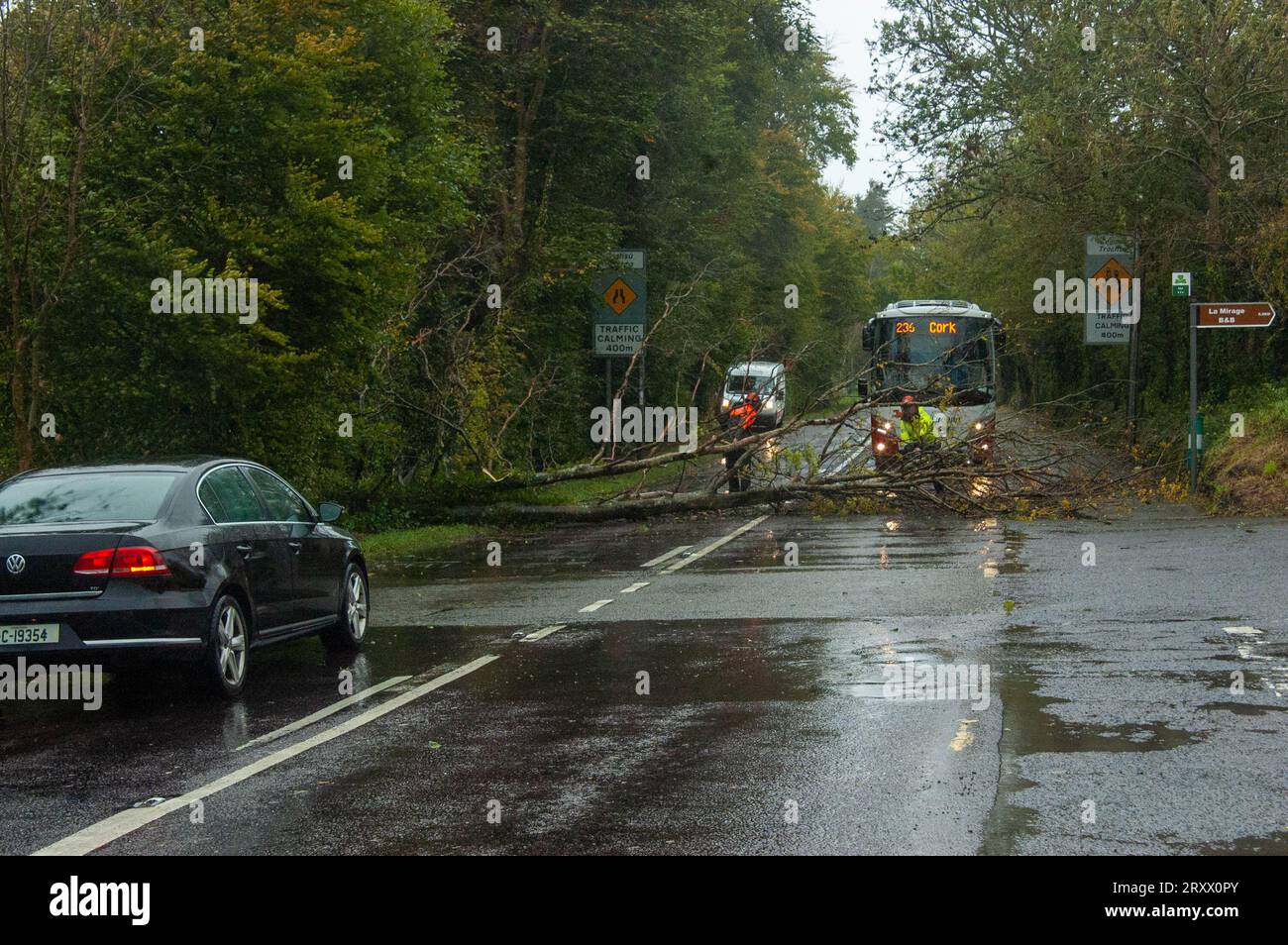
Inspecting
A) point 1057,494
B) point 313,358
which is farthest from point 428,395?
point 1057,494

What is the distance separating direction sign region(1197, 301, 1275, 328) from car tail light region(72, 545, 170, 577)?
1976 centimetres

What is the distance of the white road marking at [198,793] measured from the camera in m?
6.50

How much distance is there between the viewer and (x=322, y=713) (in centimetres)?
969

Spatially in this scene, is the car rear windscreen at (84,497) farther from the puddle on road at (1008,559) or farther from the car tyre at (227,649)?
the puddle on road at (1008,559)

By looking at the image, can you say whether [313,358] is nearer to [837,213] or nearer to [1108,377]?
[1108,377]

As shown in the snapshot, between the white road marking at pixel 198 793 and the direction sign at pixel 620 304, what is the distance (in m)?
23.5

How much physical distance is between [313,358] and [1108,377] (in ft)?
105

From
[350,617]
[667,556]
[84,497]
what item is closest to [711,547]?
[667,556]

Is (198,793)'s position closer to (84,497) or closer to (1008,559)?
(84,497)

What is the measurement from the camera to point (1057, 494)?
2083 cm

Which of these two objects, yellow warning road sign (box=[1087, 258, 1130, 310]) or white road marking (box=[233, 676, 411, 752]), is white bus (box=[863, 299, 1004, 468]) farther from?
white road marking (box=[233, 676, 411, 752])

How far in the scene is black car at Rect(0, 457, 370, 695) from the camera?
9.60 m

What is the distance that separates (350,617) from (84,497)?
2739 millimetres

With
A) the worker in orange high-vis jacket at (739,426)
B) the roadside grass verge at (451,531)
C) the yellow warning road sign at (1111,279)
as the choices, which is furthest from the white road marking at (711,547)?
the yellow warning road sign at (1111,279)
